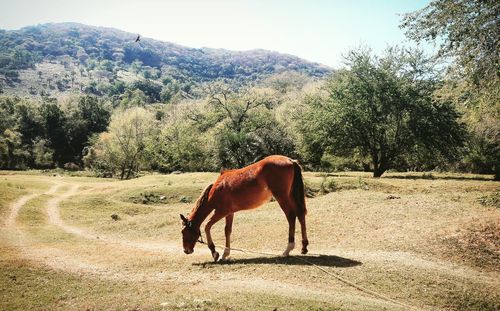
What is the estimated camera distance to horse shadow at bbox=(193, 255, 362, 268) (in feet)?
37.0

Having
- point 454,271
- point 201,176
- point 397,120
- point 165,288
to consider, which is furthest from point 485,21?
point 201,176

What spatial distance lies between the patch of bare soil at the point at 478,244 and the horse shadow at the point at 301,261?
4644 mm

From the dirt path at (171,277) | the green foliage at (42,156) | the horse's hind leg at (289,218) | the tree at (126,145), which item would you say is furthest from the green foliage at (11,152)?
the horse's hind leg at (289,218)

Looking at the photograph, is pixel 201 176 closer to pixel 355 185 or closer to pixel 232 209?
pixel 355 185

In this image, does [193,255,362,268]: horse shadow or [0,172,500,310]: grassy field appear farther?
[193,255,362,268]: horse shadow

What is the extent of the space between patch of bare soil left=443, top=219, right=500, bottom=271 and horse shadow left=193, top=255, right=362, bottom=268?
4.64 meters

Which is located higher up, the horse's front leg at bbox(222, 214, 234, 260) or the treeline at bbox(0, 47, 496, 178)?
the treeline at bbox(0, 47, 496, 178)

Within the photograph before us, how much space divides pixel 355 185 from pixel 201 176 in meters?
20.0

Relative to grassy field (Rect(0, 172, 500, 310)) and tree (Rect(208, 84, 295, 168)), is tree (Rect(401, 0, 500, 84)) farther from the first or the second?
tree (Rect(208, 84, 295, 168))

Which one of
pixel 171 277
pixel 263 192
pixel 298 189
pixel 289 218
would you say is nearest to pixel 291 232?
pixel 289 218

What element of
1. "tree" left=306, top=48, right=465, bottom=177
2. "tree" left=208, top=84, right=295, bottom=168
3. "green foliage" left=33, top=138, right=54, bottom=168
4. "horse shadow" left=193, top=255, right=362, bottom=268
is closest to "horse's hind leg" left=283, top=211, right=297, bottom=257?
"horse shadow" left=193, top=255, right=362, bottom=268

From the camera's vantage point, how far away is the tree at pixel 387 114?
3431cm

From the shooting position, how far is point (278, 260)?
39.1 ft

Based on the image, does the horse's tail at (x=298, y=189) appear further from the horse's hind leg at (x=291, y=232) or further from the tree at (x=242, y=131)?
the tree at (x=242, y=131)
